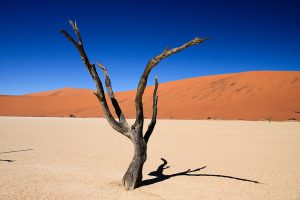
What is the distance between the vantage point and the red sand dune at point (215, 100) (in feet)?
122

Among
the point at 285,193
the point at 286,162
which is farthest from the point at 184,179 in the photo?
the point at 286,162

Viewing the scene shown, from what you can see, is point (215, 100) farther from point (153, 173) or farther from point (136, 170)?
point (136, 170)

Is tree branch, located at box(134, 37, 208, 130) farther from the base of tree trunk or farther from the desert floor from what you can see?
the desert floor

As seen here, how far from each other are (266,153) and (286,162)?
176 cm

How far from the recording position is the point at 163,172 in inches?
322

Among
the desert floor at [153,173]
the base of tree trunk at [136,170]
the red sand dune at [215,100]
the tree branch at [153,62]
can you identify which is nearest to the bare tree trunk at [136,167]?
the base of tree trunk at [136,170]

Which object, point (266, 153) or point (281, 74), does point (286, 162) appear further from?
point (281, 74)

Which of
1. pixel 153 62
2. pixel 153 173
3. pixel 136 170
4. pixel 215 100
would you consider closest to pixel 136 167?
pixel 136 170

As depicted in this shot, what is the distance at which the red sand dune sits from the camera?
37062mm

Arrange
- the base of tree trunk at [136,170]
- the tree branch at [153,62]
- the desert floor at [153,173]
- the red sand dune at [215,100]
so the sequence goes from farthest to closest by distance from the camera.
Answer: the red sand dune at [215,100] → the base of tree trunk at [136,170] → the desert floor at [153,173] → the tree branch at [153,62]

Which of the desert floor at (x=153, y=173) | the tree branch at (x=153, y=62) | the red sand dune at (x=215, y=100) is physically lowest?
the desert floor at (x=153, y=173)

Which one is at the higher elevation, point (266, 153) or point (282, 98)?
point (282, 98)

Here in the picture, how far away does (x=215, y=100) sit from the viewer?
47375 millimetres

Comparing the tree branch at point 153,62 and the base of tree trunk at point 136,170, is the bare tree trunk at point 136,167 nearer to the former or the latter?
the base of tree trunk at point 136,170
